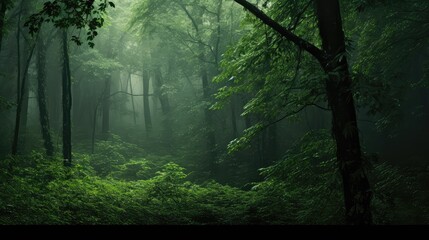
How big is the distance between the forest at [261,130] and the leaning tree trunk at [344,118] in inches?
0.8

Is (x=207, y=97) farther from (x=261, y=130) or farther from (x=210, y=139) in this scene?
(x=261, y=130)

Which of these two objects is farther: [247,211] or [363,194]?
[247,211]

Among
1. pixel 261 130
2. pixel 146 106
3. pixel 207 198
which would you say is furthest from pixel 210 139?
pixel 146 106

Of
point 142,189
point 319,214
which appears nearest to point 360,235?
point 319,214

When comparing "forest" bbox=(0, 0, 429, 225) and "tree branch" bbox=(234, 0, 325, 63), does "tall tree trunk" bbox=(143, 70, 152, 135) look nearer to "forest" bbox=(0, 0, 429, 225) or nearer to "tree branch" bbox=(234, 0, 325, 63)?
"forest" bbox=(0, 0, 429, 225)

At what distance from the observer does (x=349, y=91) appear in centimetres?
550

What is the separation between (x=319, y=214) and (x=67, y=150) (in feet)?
40.6

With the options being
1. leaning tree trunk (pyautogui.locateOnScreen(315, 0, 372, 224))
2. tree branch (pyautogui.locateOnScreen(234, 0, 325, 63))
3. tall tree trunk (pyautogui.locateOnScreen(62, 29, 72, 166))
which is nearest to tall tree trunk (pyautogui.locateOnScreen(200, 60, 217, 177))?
tall tree trunk (pyautogui.locateOnScreen(62, 29, 72, 166))

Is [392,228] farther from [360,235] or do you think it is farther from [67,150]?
[67,150]

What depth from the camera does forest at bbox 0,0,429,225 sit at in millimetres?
5750

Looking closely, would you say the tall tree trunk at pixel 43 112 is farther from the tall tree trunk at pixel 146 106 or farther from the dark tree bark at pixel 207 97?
the tall tree trunk at pixel 146 106

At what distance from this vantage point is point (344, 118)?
5.72 m

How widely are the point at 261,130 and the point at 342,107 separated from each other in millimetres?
1824

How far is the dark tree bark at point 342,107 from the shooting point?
5.39 metres
